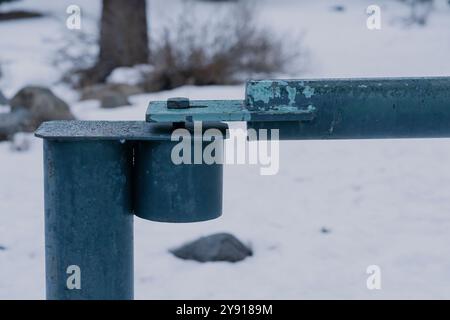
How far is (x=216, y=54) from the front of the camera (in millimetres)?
8352

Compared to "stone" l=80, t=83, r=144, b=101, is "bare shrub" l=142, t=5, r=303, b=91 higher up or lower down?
higher up

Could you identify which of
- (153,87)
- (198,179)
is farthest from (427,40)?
(198,179)

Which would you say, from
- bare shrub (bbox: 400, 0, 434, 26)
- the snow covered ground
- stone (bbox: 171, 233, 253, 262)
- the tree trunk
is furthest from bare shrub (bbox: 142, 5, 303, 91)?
stone (bbox: 171, 233, 253, 262)

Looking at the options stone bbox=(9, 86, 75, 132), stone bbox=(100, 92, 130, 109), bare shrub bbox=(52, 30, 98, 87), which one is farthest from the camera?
bare shrub bbox=(52, 30, 98, 87)

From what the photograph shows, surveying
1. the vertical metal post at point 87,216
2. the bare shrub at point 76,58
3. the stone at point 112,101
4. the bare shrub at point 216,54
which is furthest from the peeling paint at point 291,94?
the bare shrub at point 76,58

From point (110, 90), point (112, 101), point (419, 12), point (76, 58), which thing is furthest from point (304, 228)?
point (419, 12)

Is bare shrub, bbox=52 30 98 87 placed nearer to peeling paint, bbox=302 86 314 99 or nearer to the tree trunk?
the tree trunk

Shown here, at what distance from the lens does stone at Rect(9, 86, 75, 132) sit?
238 inches

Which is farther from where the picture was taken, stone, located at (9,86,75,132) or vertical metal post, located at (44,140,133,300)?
stone, located at (9,86,75,132)

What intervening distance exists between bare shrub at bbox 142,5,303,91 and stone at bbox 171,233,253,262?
15.8 feet

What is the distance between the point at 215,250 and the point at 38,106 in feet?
10.7

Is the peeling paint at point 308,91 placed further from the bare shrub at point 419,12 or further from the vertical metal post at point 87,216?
the bare shrub at point 419,12

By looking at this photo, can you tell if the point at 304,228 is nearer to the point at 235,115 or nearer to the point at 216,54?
the point at 235,115

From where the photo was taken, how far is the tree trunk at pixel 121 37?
9.28 m
